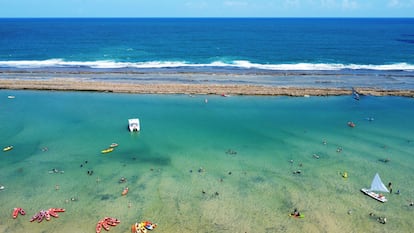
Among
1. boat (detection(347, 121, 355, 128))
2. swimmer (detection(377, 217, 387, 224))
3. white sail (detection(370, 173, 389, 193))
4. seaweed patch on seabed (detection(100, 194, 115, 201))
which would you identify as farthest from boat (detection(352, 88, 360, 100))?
seaweed patch on seabed (detection(100, 194, 115, 201))

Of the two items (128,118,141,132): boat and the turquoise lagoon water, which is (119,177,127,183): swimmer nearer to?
the turquoise lagoon water

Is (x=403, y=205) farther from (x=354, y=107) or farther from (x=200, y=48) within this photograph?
(x=200, y=48)

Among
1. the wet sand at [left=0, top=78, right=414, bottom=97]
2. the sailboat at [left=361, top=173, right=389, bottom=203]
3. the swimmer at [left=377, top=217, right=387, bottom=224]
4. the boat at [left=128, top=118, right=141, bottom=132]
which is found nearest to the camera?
the swimmer at [left=377, top=217, right=387, bottom=224]

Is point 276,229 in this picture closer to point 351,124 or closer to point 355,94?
point 351,124

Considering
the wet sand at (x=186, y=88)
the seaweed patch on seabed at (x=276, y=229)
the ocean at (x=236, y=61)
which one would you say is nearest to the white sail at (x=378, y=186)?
the seaweed patch on seabed at (x=276, y=229)

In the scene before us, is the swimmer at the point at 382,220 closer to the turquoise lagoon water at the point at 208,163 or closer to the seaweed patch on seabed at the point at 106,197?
the turquoise lagoon water at the point at 208,163

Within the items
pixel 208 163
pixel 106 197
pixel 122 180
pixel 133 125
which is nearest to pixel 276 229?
pixel 208 163

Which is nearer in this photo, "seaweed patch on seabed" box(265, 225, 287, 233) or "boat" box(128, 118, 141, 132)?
"seaweed patch on seabed" box(265, 225, 287, 233)

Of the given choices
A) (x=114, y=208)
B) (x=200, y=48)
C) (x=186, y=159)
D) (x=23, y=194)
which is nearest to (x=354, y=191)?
(x=186, y=159)
